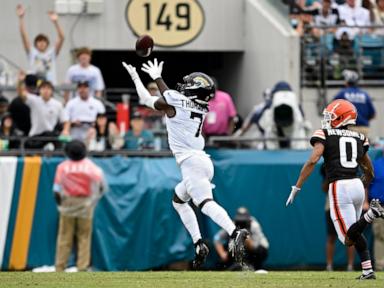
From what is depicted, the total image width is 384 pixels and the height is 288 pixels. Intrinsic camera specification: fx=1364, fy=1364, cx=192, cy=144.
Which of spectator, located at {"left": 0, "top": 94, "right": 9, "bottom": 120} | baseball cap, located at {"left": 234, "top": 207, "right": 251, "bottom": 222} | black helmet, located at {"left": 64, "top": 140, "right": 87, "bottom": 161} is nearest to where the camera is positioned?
black helmet, located at {"left": 64, "top": 140, "right": 87, "bottom": 161}

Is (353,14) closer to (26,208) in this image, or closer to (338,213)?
(26,208)

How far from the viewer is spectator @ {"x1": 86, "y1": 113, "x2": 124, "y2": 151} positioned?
19.6 meters

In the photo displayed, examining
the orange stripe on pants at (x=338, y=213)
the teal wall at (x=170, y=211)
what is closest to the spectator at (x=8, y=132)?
the teal wall at (x=170, y=211)

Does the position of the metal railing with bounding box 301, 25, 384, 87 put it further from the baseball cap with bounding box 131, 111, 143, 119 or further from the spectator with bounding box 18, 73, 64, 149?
the spectator with bounding box 18, 73, 64, 149

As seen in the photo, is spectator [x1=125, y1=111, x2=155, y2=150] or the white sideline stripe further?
spectator [x1=125, y1=111, x2=155, y2=150]

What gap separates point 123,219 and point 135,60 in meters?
6.20

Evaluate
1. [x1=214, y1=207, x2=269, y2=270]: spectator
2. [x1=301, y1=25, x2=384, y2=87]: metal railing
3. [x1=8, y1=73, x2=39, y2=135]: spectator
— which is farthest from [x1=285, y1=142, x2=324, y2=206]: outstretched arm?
[x1=301, y1=25, x2=384, y2=87]: metal railing

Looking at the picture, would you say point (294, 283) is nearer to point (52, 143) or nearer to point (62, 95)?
point (52, 143)

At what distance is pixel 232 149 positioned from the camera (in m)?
19.9

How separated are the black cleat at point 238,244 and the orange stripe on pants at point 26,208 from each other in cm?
664

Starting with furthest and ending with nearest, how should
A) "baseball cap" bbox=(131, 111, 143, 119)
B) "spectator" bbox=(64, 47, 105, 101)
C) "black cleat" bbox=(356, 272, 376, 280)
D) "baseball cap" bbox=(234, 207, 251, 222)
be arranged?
"spectator" bbox=(64, 47, 105, 101), "baseball cap" bbox=(131, 111, 143, 119), "baseball cap" bbox=(234, 207, 251, 222), "black cleat" bbox=(356, 272, 376, 280)

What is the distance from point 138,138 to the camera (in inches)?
785

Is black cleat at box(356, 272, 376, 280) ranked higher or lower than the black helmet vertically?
lower

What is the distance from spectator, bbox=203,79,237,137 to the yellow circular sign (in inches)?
120
